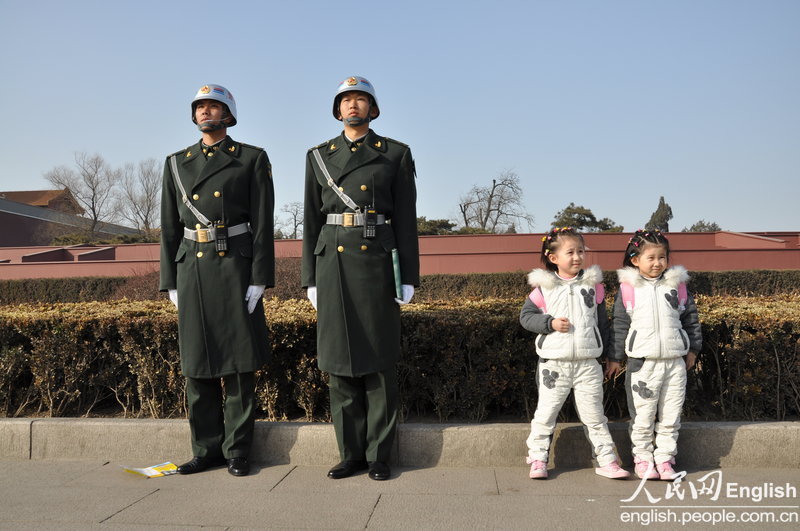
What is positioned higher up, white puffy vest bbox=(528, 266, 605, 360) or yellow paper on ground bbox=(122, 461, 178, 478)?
white puffy vest bbox=(528, 266, 605, 360)

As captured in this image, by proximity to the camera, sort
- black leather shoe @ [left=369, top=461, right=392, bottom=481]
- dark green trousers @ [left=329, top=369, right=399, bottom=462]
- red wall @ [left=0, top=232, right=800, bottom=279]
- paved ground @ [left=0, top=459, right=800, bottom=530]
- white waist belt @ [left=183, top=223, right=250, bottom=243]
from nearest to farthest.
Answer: paved ground @ [left=0, top=459, right=800, bottom=530]
black leather shoe @ [left=369, top=461, right=392, bottom=481]
dark green trousers @ [left=329, top=369, right=399, bottom=462]
white waist belt @ [left=183, top=223, right=250, bottom=243]
red wall @ [left=0, top=232, right=800, bottom=279]

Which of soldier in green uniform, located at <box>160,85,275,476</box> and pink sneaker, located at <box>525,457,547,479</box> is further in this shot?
soldier in green uniform, located at <box>160,85,275,476</box>

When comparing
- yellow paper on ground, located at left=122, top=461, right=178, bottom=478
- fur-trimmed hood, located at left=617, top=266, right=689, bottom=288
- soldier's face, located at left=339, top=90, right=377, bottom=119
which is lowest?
yellow paper on ground, located at left=122, top=461, right=178, bottom=478

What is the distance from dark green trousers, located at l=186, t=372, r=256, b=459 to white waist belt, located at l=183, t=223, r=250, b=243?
2.54 feet

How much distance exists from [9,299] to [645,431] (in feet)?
64.5

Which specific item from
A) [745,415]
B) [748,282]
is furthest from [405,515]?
[748,282]

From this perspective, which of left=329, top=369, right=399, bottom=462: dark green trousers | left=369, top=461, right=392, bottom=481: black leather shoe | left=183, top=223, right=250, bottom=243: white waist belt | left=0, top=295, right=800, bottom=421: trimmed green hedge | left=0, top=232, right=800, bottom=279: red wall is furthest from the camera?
left=0, top=232, right=800, bottom=279: red wall

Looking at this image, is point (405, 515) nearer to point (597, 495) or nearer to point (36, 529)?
point (597, 495)

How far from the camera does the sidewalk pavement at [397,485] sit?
2760 mm

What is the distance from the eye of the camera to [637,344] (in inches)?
128

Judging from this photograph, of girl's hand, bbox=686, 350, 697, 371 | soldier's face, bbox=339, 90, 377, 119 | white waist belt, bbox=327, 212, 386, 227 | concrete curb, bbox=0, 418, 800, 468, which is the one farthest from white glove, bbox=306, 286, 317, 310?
girl's hand, bbox=686, 350, 697, 371

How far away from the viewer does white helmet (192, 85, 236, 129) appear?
3.52 metres

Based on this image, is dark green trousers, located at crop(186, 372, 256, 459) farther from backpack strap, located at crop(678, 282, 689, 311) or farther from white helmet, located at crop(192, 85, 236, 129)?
backpack strap, located at crop(678, 282, 689, 311)

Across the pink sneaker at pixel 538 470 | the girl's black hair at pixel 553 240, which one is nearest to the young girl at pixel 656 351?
the girl's black hair at pixel 553 240
